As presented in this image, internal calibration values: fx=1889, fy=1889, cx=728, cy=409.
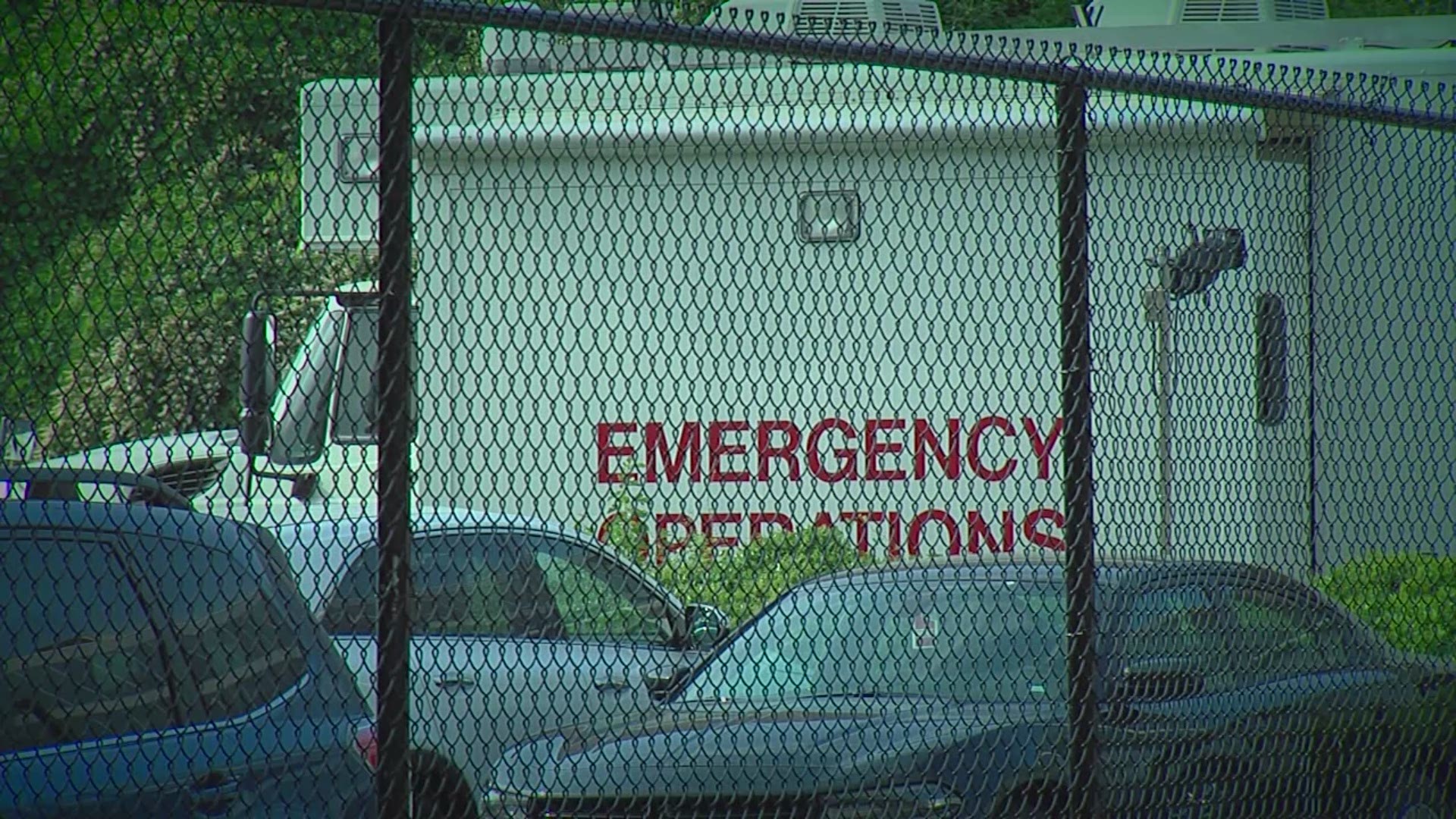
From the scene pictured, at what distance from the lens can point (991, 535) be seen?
837 centimetres

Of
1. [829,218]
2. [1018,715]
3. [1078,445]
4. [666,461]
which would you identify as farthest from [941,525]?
[1078,445]

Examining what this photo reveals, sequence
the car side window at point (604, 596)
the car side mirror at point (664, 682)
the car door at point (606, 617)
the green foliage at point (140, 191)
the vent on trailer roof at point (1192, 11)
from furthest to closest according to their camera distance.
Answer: the vent on trailer roof at point (1192, 11) < the car side window at point (604, 596) < the car door at point (606, 617) < the car side mirror at point (664, 682) < the green foliage at point (140, 191)

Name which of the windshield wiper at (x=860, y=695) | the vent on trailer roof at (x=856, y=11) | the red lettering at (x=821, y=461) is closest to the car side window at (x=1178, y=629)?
the windshield wiper at (x=860, y=695)

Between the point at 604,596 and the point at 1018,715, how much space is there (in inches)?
79.0

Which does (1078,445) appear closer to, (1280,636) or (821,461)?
(1280,636)

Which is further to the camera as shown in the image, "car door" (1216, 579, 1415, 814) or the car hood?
"car door" (1216, 579, 1415, 814)

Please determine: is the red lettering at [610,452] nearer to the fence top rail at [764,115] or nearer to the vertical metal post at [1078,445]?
the fence top rail at [764,115]

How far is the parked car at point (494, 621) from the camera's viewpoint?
6.37 metres

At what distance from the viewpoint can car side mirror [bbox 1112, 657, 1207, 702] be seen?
5.29m

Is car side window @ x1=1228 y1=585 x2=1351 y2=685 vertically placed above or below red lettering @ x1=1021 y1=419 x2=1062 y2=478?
below

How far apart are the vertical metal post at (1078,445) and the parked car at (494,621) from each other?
168 cm

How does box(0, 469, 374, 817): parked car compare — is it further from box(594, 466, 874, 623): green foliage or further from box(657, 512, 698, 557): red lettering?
box(594, 466, 874, 623): green foliage

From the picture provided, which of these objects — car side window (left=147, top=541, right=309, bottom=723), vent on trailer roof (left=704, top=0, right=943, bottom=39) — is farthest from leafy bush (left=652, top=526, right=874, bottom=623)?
vent on trailer roof (left=704, top=0, right=943, bottom=39)

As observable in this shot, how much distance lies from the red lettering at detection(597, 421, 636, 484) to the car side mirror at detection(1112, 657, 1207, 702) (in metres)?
2.43
